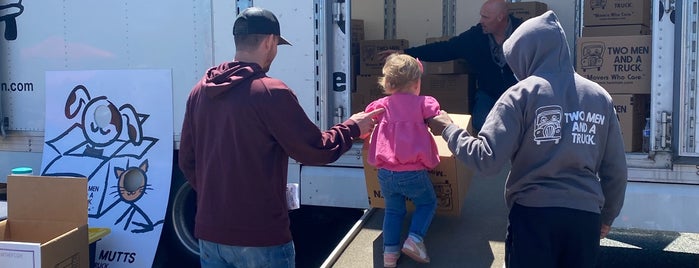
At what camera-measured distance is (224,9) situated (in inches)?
174

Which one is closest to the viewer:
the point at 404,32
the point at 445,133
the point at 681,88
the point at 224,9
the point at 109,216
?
the point at 445,133

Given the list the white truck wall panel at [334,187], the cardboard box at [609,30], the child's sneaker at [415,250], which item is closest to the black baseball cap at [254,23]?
the child's sneaker at [415,250]

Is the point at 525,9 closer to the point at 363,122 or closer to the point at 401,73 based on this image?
the point at 401,73

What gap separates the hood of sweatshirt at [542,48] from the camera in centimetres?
239

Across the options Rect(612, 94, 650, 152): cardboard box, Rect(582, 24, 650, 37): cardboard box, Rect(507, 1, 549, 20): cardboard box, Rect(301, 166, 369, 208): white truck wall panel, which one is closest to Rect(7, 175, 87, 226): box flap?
Rect(301, 166, 369, 208): white truck wall panel

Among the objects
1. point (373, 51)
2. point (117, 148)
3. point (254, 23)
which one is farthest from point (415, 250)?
point (373, 51)

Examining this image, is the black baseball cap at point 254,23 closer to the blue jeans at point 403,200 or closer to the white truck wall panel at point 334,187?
the blue jeans at point 403,200

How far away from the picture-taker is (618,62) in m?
3.88

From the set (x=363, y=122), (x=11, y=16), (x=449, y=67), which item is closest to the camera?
(x=363, y=122)

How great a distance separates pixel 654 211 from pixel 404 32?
3.79m

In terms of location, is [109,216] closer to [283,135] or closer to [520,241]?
[283,135]

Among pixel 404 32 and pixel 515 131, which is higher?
pixel 404 32

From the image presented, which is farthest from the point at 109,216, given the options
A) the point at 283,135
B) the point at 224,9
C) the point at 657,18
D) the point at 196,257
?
the point at 657,18

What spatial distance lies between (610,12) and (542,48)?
2.33m
